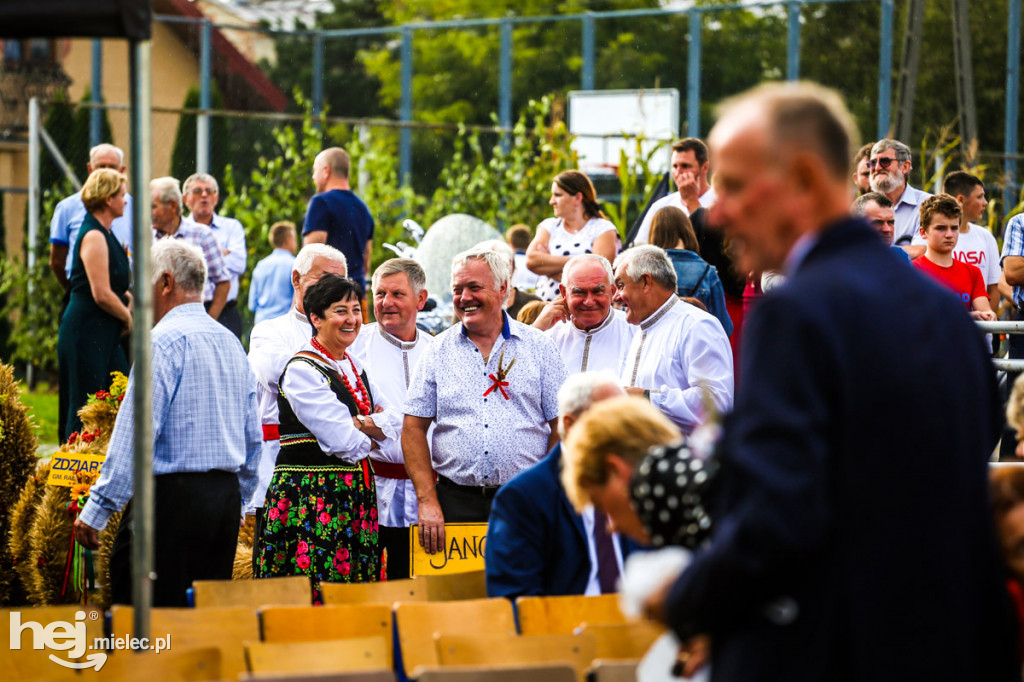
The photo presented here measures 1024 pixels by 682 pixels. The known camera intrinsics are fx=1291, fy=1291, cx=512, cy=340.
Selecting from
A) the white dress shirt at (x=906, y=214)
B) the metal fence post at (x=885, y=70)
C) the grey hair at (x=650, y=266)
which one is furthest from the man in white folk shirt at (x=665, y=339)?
the metal fence post at (x=885, y=70)

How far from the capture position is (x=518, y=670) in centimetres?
299

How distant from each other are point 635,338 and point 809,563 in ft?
13.1

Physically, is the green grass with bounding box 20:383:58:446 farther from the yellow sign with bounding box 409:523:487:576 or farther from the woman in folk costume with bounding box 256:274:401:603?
the yellow sign with bounding box 409:523:487:576

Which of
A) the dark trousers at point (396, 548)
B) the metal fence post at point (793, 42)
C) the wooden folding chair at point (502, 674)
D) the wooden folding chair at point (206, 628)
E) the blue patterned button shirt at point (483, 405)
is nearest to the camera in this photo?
the wooden folding chair at point (502, 674)

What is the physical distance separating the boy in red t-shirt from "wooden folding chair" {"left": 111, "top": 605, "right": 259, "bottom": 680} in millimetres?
4565

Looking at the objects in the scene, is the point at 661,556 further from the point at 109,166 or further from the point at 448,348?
the point at 109,166

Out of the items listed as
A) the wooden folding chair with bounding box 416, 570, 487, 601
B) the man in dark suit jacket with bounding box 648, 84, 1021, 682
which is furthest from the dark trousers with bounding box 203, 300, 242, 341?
the man in dark suit jacket with bounding box 648, 84, 1021, 682

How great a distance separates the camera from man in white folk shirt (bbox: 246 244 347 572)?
5875 millimetres

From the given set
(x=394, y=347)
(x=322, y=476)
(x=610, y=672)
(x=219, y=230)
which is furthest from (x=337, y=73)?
(x=610, y=672)

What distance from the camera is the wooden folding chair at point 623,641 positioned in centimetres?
339

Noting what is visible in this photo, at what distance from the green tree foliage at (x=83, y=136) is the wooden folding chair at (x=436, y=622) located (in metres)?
17.4

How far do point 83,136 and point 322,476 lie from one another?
17.1 m

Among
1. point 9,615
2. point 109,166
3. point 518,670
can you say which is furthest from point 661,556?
point 109,166

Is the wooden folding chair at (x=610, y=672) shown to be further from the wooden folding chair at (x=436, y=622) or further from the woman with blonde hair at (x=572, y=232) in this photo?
the woman with blonde hair at (x=572, y=232)
